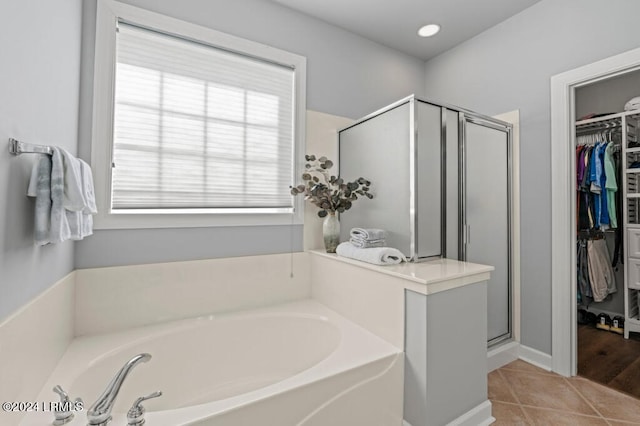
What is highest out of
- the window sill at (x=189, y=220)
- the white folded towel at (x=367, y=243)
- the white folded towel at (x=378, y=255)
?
the window sill at (x=189, y=220)

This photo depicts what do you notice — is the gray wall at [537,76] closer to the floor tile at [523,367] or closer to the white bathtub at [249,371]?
the floor tile at [523,367]

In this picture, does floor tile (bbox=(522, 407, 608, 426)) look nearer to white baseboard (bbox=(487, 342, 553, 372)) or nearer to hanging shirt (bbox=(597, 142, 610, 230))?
white baseboard (bbox=(487, 342, 553, 372))

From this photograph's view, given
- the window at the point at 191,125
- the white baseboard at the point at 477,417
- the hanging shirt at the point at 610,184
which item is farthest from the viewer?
the hanging shirt at the point at 610,184

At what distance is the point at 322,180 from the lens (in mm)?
2375

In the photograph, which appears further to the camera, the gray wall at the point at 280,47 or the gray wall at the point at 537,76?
the gray wall at the point at 537,76

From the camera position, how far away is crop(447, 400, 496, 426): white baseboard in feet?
4.83

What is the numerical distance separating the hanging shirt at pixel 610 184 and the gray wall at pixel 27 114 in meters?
3.92

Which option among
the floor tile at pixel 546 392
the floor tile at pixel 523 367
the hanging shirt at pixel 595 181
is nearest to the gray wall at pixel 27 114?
the floor tile at pixel 546 392

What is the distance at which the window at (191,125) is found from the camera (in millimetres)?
1686

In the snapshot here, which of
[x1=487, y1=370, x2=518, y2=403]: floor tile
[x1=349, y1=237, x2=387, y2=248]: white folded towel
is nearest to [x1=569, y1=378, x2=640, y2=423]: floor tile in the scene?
[x1=487, y1=370, x2=518, y2=403]: floor tile

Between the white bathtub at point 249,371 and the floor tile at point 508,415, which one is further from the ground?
the white bathtub at point 249,371

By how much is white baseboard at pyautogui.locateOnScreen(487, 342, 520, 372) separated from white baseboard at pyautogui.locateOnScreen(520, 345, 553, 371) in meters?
0.04

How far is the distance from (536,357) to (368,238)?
1629 mm

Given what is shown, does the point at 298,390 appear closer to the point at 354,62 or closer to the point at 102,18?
the point at 102,18
